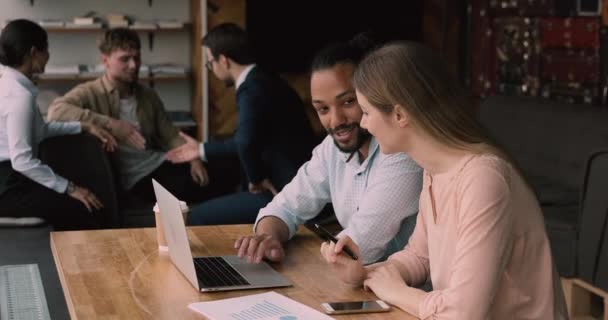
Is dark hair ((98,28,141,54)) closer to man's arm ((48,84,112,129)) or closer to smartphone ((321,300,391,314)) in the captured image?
man's arm ((48,84,112,129))

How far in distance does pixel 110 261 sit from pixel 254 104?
6.41 feet

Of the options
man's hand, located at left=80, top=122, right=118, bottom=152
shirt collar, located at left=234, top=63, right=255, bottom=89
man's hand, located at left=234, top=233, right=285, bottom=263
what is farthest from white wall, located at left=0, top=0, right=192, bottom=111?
man's hand, located at left=234, top=233, right=285, bottom=263

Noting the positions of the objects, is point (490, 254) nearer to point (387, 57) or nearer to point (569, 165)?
point (387, 57)

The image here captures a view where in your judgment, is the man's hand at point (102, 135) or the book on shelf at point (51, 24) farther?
the book on shelf at point (51, 24)

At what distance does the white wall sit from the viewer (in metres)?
6.89

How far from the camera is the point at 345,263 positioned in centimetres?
205

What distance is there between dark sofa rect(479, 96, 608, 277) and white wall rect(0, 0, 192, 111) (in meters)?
2.58

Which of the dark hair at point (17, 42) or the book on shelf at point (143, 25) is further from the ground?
the dark hair at point (17, 42)

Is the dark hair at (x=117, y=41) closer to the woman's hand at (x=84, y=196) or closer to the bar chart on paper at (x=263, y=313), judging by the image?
the woman's hand at (x=84, y=196)

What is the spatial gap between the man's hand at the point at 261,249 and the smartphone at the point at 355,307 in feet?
1.21

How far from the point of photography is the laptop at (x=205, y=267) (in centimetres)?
203

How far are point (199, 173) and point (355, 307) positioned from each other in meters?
2.72

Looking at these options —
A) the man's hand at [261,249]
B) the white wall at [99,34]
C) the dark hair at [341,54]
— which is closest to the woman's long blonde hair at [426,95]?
the man's hand at [261,249]

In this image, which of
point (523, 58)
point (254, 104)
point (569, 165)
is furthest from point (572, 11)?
point (254, 104)
